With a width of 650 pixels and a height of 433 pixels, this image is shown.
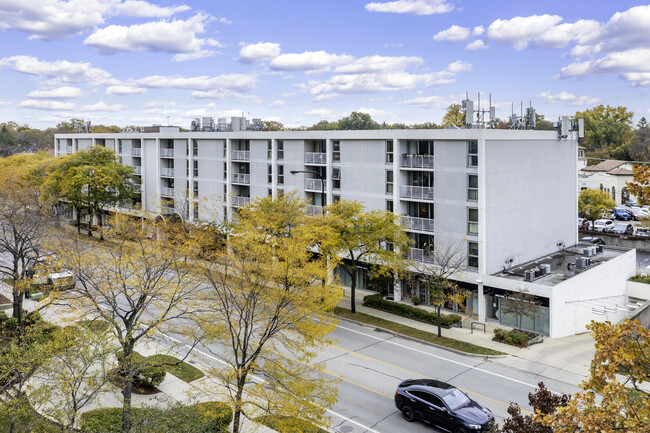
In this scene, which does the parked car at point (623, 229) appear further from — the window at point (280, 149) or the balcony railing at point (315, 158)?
the window at point (280, 149)

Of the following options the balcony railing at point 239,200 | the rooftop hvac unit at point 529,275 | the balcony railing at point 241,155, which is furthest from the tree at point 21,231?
the rooftop hvac unit at point 529,275

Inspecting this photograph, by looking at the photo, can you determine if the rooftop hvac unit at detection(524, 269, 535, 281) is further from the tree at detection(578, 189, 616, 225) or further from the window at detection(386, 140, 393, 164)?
the tree at detection(578, 189, 616, 225)

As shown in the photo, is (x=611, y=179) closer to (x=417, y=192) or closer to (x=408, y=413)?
(x=417, y=192)

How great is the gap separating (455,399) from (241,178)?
Answer: 35.4 meters

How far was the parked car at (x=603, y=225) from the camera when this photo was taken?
6731cm

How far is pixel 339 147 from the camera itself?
1709 inches

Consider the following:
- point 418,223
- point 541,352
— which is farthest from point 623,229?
point 541,352

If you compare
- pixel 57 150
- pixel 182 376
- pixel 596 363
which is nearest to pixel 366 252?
pixel 182 376

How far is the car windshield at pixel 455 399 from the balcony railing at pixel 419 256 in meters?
17.1

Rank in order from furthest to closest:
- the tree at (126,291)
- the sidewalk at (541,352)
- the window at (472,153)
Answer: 1. the window at (472,153)
2. the sidewalk at (541,352)
3. the tree at (126,291)

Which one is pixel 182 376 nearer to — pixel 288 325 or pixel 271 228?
pixel 288 325

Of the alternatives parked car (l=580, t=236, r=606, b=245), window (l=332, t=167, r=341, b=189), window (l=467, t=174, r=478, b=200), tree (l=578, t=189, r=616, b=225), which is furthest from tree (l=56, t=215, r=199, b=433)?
tree (l=578, t=189, r=616, b=225)

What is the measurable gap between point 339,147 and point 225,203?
52.1ft

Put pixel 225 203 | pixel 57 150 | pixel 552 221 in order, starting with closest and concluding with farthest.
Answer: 1. pixel 552 221
2. pixel 225 203
3. pixel 57 150
